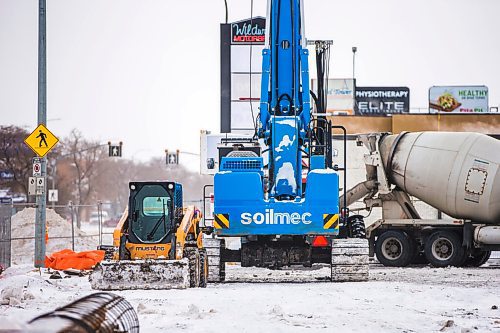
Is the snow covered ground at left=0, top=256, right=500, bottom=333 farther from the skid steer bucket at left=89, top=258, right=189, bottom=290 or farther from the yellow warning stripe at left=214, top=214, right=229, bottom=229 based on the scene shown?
the yellow warning stripe at left=214, top=214, right=229, bottom=229

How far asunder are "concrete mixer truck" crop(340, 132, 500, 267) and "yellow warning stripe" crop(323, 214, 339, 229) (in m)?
7.80

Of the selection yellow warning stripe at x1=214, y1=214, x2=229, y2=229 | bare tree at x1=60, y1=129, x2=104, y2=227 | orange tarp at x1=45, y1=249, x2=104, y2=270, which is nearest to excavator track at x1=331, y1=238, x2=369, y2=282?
A: yellow warning stripe at x1=214, y1=214, x2=229, y2=229

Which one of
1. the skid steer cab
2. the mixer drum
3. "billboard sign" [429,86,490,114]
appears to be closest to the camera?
the skid steer cab

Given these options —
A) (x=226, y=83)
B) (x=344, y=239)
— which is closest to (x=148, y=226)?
(x=344, y=239)

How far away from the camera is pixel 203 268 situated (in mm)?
21266

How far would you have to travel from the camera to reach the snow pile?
4344 cm

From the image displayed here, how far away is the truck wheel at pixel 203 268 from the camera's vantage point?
21072 millimetres

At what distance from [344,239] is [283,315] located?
7.87m

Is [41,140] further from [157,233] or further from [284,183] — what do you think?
[284,183]

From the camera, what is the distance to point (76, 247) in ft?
147

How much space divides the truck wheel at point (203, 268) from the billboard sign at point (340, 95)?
5076 cm

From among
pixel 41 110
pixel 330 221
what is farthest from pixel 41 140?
pixel 330 221

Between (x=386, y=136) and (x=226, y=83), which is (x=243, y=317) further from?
(x=226, y=83)

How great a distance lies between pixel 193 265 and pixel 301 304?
495 centimetres
